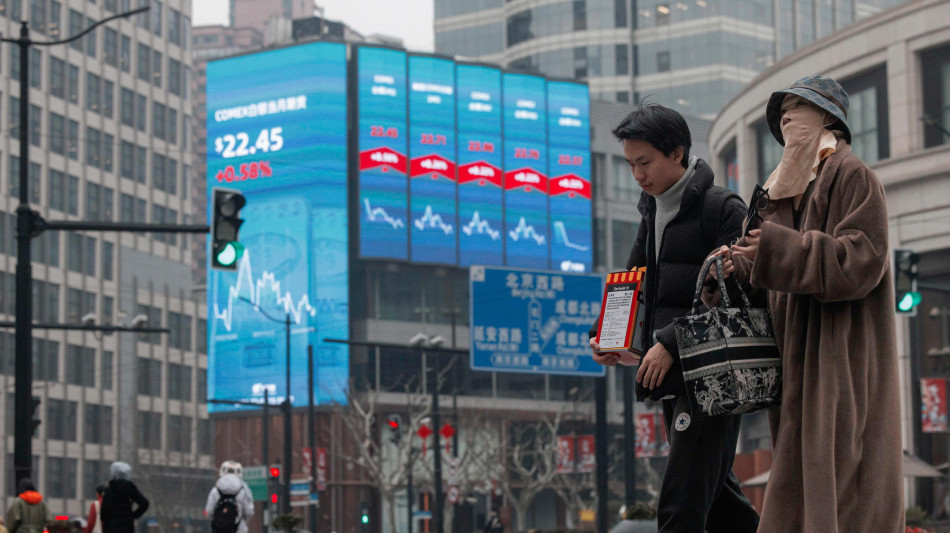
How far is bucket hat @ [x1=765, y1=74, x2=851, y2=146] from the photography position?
4695 millimetres

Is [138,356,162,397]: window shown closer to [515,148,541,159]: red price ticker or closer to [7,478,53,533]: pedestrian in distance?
[515,148,541,159]: red price ticker

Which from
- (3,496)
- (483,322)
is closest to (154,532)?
(3,496)

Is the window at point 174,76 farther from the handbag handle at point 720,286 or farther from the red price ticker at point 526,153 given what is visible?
the handbag handle at point 720,286

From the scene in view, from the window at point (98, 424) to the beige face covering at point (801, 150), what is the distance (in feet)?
283

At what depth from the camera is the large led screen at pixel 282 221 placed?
241ft

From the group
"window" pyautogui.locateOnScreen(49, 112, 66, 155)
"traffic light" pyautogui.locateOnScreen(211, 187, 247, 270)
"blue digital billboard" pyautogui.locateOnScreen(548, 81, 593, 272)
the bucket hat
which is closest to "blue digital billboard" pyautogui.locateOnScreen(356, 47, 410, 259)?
"blue digital billboard" pyautogui.locateOnScreen(548, 81, 593, 272)

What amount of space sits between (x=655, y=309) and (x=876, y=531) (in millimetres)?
1285

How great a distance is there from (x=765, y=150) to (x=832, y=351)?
3802 centimetres

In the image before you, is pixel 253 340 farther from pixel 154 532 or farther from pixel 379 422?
pixel 154 532

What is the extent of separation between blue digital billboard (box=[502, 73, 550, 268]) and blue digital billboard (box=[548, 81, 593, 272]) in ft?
2.44

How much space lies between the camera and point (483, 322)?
2498 cm

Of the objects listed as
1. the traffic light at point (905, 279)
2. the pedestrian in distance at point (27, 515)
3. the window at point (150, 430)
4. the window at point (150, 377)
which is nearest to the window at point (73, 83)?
the window at point (150, 377)

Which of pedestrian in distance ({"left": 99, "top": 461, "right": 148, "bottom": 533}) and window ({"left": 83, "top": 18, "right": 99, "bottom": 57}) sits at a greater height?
window ({"left": 83, "top": 18, "right": 99, "bottom": 57})

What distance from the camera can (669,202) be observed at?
17.2 ft
